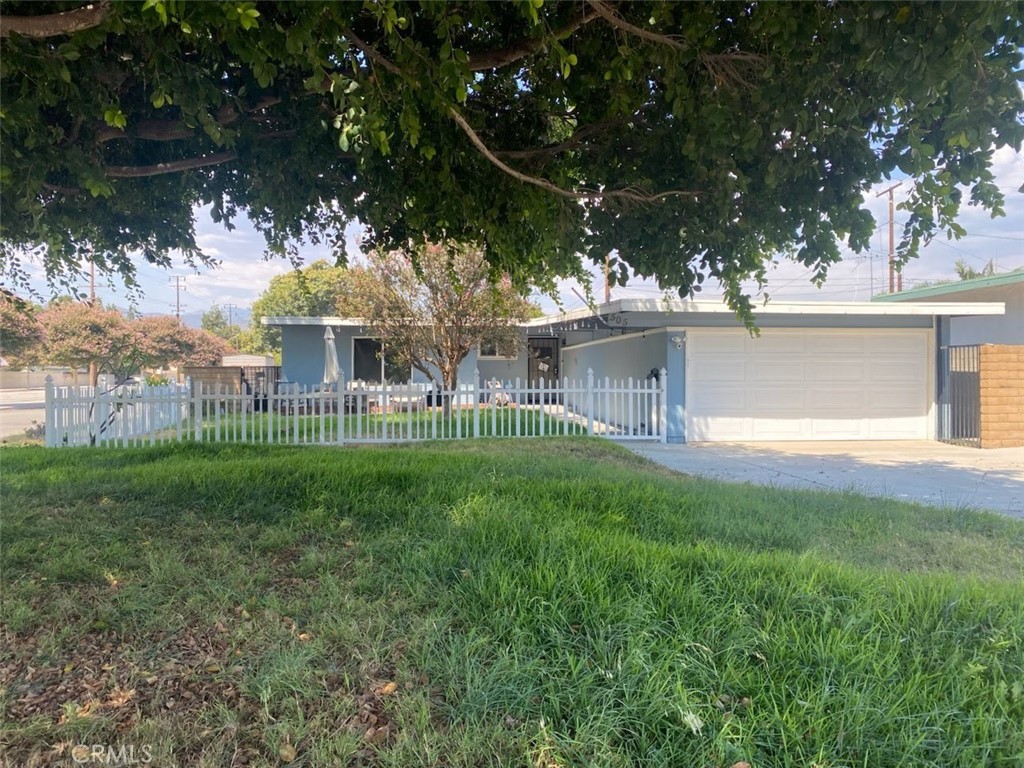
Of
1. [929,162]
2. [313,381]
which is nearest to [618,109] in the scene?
[929,162]

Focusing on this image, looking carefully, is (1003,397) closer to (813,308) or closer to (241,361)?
(813,308)

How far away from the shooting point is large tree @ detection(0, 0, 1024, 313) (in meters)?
3.39

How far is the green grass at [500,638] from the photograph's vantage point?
2.15 metres

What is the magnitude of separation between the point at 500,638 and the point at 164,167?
14.2ft

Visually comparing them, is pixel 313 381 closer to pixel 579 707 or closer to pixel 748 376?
pixel 748 376

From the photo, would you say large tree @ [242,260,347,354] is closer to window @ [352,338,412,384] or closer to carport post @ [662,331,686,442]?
window @ [352,338,412,384]

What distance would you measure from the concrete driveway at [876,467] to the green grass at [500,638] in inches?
115

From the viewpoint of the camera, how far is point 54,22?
3.10 meters

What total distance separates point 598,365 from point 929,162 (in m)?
14.1

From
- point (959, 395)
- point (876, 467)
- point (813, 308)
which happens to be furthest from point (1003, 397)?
point (876, 467)


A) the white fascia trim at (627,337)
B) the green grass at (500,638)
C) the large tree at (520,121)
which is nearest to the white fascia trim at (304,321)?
the white fascia trim at (627,337)

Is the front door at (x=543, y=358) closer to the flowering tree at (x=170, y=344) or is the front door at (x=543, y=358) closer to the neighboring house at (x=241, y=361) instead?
the flowering tree at (x=170, y=344)

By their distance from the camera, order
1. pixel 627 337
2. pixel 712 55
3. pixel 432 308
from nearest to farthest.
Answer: pixel 712 55 → pixel 432 308 → pixel 627 337

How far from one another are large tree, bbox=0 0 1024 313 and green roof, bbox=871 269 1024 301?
1165 cm
